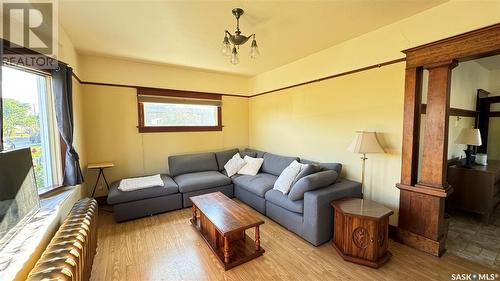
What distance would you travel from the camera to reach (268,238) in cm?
260

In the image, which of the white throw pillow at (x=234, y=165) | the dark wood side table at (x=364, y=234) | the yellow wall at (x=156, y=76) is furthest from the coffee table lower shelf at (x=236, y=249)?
the yellow wall at (x=156, y=76)

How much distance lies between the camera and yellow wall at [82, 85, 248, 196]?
3.51 metres

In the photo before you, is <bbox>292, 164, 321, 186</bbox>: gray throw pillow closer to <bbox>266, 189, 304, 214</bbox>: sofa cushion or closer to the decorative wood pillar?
<bbox>266, 189, 304, 214</bbox>: sofa cushion

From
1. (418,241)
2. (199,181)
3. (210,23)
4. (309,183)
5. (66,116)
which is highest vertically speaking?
(210,23)

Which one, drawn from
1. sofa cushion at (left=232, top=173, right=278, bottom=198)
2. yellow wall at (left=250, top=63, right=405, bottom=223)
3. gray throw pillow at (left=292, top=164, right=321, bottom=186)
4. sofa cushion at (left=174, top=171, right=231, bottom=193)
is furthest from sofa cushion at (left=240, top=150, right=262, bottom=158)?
gray throw pillow at (left=292, top=164, right=321, bottom=186)

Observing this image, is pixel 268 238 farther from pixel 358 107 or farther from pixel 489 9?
pixel 489 9

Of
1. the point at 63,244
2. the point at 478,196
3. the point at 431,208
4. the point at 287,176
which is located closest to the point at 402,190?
the point at 431,208

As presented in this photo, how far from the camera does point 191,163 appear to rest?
412cm

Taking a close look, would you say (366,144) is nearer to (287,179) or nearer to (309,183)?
(309,183)

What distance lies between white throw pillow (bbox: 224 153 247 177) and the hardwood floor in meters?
1.54

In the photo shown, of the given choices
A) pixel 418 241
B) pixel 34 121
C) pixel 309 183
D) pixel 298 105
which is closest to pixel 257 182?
pixel 309 183

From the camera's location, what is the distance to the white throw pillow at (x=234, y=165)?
4098 millimetres

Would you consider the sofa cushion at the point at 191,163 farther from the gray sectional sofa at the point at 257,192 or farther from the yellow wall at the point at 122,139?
the yellow wall at the point at 122,139

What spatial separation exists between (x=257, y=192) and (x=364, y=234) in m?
1.57
